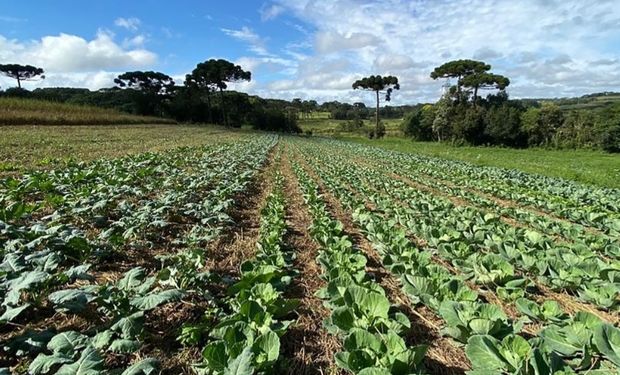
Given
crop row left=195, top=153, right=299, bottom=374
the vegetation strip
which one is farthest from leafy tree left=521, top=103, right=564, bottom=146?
crop row left=195, top=153, right=299, bottom=374

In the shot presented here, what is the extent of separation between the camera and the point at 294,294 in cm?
392

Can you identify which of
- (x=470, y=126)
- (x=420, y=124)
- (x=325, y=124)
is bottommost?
(x=470, y=126)

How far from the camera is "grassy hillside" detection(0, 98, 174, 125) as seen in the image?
27453mm

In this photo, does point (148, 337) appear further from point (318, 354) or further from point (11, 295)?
point (318, 354)

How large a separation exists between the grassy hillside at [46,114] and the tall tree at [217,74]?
28536 mm

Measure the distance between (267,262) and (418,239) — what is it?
2.95m

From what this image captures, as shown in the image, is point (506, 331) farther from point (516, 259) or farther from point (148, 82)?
point (148, 82)

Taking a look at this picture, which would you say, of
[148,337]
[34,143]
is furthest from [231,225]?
[34,143]

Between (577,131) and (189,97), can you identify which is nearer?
(577,131)

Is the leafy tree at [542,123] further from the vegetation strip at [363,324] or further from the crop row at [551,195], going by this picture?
the vegetation strip at [363,324]

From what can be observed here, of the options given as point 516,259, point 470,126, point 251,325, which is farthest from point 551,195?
point 470,126

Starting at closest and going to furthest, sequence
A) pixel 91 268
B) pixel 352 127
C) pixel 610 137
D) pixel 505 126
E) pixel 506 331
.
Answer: pixel 506 331 < pixel 91 268 < pixel 610 137 < pixel 505 126 < pixel 352 127

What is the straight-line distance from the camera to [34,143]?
54.5 feet

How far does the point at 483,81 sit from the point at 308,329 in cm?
6217
